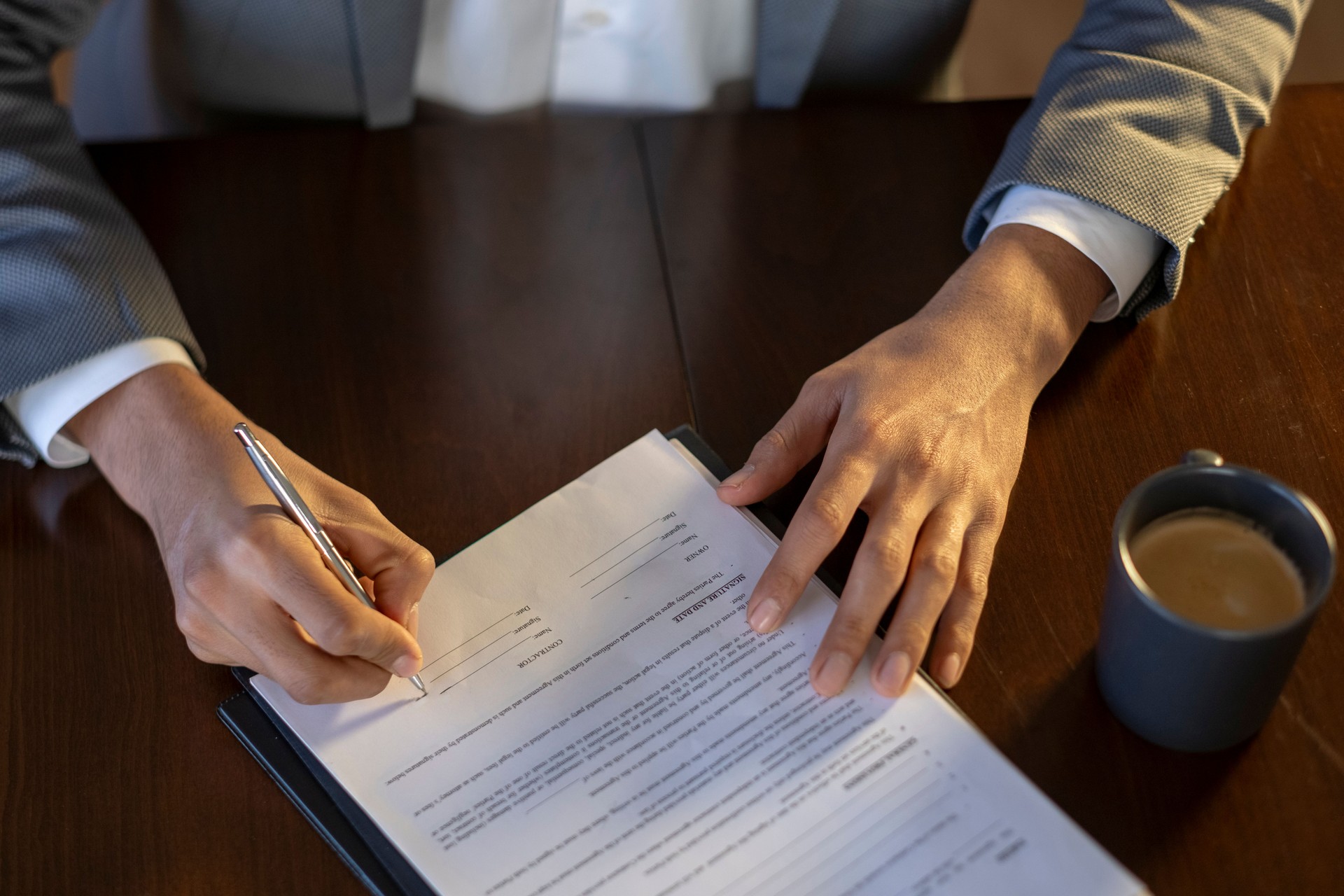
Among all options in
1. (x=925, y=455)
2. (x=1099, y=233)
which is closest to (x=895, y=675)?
(x=925, y=455)

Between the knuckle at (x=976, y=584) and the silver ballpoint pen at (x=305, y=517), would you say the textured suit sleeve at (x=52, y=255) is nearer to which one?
the silver ballpoint pen at (x=305, y=517)

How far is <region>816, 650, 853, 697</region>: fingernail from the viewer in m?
0.54

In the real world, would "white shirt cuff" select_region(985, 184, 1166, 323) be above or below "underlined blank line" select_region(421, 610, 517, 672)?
above

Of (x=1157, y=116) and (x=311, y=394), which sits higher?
(x=1157, y=116)

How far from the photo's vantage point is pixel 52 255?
70cm

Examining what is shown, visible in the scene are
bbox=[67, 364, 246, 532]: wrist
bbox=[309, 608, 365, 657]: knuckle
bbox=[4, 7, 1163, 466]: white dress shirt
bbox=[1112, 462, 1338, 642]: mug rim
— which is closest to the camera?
bbox=[1112, 462, 1338, 642]: mug rim

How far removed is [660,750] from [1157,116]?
54 cm

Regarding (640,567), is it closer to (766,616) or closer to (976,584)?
(766,616)

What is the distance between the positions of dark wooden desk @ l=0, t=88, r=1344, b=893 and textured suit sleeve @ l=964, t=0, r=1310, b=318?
0.15ft

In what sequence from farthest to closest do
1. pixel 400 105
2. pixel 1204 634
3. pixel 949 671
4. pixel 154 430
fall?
pixel 400 105, pixel 154 430, pixel 949 671, pixel 1204 634

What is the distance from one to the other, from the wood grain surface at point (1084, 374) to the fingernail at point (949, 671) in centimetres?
1

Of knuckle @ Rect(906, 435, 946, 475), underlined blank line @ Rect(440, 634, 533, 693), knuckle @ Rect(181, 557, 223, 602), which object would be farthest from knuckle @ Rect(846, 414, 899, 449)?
knuckle @ Rect(181, 557, 223, 602)

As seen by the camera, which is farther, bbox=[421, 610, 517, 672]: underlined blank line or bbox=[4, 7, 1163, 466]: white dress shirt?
bbox=[4, 7, 1163, 466]: white dress shirt

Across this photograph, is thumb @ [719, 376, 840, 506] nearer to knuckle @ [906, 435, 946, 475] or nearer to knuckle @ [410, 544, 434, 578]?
knuckle @ [906, 435, 946, 475]
